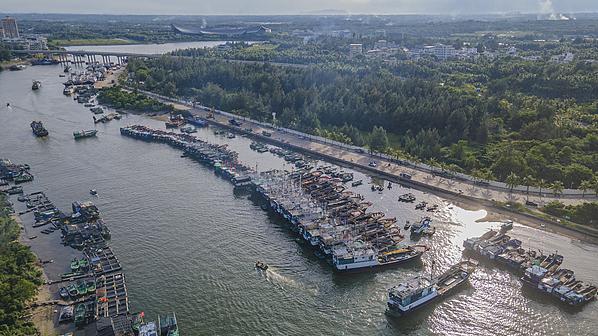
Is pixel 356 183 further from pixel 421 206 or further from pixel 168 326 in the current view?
pixel 168 326

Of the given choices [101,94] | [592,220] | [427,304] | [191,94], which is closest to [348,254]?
[427,304]

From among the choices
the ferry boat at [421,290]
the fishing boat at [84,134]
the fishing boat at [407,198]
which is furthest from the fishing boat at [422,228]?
the fishing boat at [84,134]

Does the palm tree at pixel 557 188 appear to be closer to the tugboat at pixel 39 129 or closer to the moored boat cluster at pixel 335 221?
the moored boat cluster at pixel 335 221

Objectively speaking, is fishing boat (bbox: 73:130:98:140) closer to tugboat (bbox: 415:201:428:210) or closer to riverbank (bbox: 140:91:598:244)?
riverbank (bbox: 140:91:598:244)

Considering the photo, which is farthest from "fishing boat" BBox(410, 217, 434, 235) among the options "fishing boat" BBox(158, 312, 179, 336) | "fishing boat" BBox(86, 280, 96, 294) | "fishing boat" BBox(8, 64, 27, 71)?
"fishing boat" BBox(8, 64, 27, 71)

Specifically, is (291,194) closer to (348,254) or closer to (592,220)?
(348,254)
